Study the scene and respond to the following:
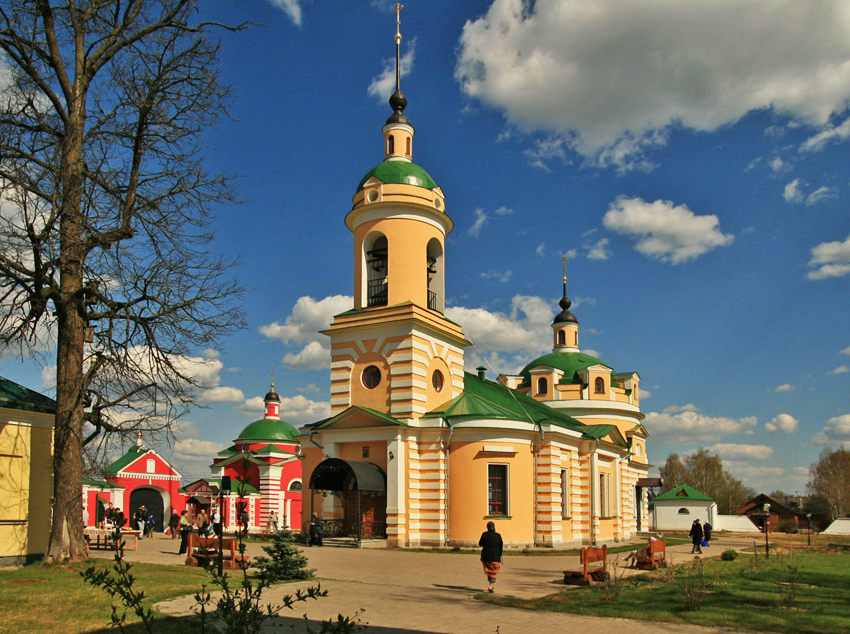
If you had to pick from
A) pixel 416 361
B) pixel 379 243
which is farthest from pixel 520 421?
pixel 379 243

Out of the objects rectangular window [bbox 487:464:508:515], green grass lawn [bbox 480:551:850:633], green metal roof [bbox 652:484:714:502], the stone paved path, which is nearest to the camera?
the stone paved path

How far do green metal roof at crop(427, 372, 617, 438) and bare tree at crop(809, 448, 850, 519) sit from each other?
5039 centimetres

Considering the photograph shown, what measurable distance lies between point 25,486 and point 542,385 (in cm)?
3073

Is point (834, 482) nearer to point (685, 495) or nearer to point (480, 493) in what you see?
point (685, 495)

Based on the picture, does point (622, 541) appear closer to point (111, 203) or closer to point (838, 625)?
point (838, 625)

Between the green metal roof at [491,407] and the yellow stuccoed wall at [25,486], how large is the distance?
13097mm

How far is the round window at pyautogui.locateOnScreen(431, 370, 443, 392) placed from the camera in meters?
28.1

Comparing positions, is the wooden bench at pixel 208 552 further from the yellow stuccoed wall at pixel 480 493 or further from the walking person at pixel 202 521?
the yellow stuccoed wall at pixel 480 493

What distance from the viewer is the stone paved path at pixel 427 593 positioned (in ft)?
34.5

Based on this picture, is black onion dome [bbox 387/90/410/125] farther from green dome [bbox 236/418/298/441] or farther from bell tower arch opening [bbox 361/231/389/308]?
green dome [bbox 236/418/298/441]

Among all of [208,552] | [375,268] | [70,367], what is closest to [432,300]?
[375,268]

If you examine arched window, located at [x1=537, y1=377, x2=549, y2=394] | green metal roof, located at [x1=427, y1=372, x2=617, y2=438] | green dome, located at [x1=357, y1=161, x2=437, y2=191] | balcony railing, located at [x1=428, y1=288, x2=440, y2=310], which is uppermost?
green dome, located at [x1=357, y1=161, x2=437, y2=191]

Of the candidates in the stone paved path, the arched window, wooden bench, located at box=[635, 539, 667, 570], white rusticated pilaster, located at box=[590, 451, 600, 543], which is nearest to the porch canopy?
the stone paved path

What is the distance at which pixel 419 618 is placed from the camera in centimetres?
1107
